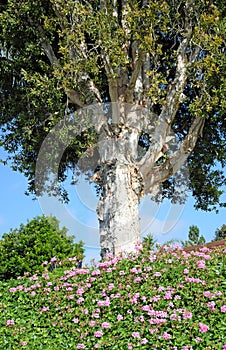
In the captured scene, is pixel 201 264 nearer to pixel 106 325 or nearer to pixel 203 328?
pixel 203 328

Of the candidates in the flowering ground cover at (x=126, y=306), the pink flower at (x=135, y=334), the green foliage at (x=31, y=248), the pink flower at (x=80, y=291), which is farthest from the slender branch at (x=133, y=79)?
the pink flower at (x=135, y=334)

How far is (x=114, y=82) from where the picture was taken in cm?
988

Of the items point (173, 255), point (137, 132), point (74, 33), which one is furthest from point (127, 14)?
point (173, 255)

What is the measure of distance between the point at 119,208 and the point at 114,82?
2940 mm

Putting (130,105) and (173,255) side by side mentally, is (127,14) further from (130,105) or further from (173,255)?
(173,255)

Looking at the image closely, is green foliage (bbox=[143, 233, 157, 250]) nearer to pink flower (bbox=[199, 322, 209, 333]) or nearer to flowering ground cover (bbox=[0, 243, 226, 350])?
flowering ground cover (bbox=[0, 243, 226, 350])

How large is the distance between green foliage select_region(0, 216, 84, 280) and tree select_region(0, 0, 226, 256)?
3.30 ft

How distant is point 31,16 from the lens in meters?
10.4

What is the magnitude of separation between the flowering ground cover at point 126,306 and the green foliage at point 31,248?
2.28 m

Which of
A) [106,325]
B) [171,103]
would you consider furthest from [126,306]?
[171,103]

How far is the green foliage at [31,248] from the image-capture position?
9.20 meters

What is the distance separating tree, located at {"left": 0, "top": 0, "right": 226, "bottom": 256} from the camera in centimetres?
941

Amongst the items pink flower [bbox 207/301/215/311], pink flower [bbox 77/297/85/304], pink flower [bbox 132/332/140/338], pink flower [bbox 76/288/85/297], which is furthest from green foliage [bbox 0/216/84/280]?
pink flower [bbox 207/301/215/311]

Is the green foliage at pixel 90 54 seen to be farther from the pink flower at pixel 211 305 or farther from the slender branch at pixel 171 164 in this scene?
the pink flower at pixel 211 305
